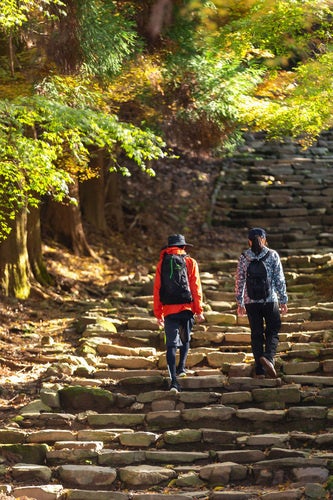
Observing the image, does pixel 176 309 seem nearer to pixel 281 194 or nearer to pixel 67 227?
pixel 67 227

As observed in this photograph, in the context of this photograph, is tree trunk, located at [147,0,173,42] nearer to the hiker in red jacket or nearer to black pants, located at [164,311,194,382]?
the hiker in red jacket

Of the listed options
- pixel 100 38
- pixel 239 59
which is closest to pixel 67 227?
pixel 239 59

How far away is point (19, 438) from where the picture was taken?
10719mm

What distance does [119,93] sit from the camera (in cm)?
1784

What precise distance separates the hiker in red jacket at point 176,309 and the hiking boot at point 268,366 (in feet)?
2.99

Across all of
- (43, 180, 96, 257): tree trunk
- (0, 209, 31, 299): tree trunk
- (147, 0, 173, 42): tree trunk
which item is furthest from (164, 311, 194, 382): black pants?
(43, 180, 96, 257): tree trunk

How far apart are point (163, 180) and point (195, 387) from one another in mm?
18835

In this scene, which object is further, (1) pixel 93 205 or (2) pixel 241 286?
(1) pixel 93 205

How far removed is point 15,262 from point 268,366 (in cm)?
730

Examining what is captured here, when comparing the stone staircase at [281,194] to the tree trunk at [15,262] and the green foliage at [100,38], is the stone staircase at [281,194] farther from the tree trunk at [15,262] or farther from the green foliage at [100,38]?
the green foliage at [100,38]

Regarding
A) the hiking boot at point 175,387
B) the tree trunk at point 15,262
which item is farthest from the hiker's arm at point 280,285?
the tree trunk at point 15,262

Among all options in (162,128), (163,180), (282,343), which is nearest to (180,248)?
(282,343)

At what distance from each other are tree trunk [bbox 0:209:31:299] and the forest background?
2 centimetres

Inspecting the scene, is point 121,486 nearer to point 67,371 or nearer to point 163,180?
point 67,371
